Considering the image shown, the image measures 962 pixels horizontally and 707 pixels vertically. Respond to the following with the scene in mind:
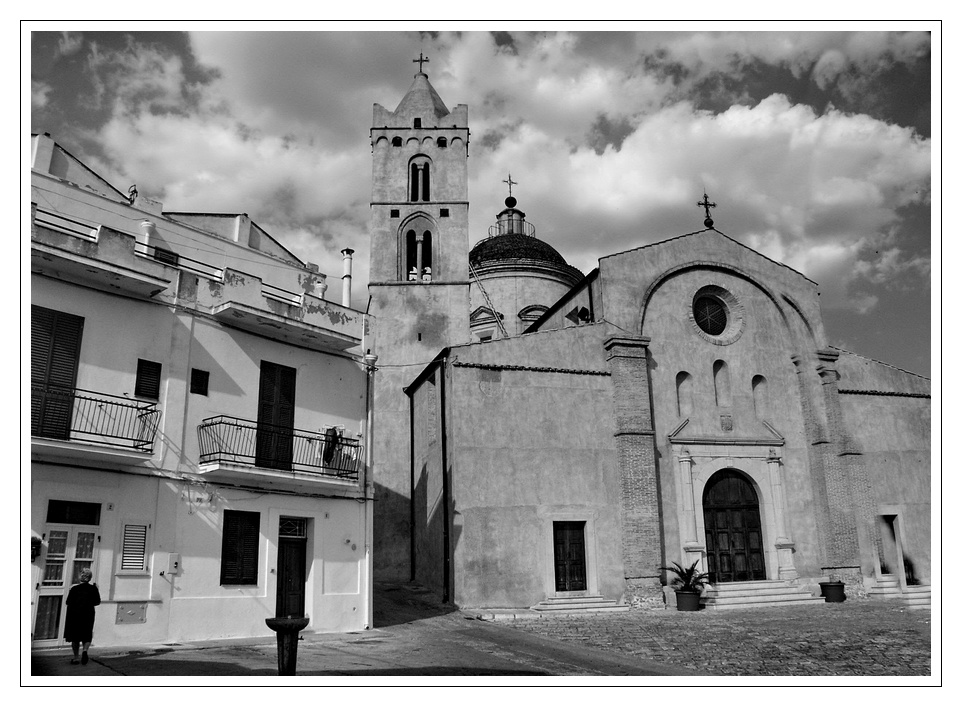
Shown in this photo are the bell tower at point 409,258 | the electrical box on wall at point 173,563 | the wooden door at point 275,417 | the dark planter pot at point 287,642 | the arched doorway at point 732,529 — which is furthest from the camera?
the bell tower at point 409,258

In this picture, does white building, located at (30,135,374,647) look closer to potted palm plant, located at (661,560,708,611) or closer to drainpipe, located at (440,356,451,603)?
drainpipe, located at (440,356,451,603)

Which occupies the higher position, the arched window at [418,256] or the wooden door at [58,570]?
the arched window at [418,256]

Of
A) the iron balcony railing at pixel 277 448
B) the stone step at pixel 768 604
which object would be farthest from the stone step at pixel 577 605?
the iron balcony railing at pixel 277 448

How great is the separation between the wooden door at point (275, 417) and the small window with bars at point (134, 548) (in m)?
2.53

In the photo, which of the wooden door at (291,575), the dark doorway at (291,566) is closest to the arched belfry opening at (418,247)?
the dark doorway at (291,566)

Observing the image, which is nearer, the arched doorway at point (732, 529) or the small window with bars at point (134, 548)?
the small window with bars at point (134, 548)

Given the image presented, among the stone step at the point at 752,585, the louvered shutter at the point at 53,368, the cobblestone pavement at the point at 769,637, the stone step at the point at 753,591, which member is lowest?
the cobblestone pavement at the point at 769,637

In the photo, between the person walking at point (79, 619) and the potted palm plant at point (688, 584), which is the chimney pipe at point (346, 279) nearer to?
the person walking at point (79, 619)

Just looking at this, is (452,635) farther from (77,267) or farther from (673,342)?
(673,342)

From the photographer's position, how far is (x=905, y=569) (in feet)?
76.8

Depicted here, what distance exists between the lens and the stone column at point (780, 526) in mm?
22516

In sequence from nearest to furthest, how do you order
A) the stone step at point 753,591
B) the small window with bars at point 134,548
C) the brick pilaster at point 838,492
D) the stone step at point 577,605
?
the small window with bars at point 134,548
the stone step at point 577,605
the stone step at point 753,591
the brick pilaster at point 838,492

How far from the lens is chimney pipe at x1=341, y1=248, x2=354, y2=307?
58.1ft
